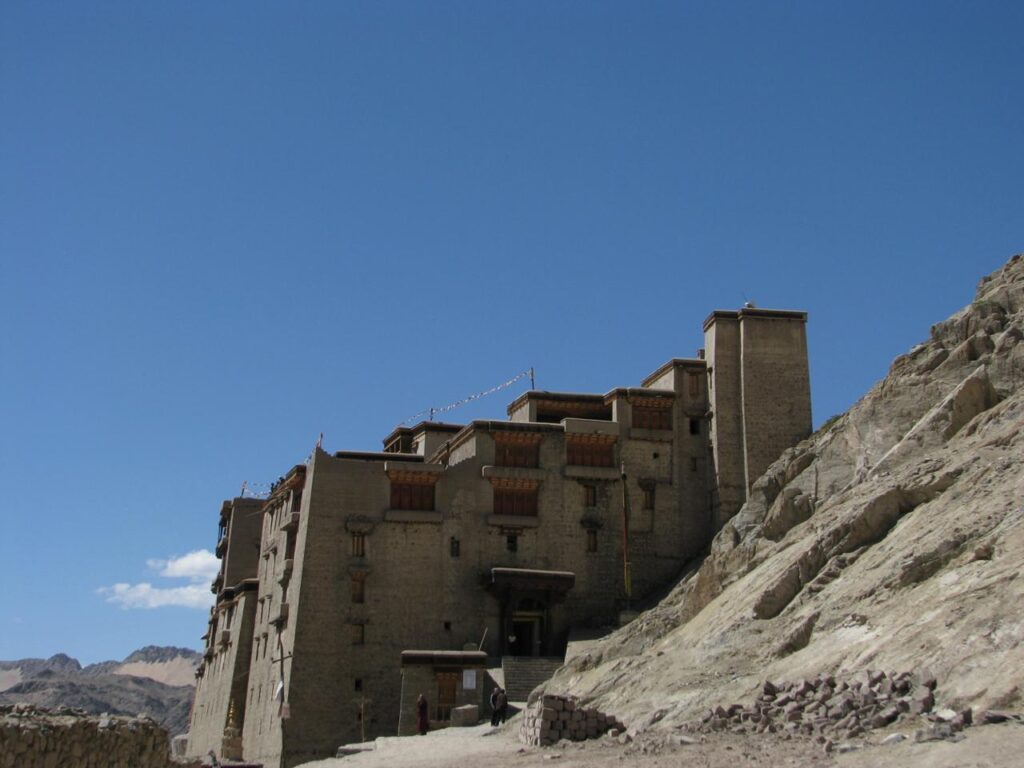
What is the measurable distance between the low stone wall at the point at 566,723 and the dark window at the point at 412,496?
20677 mm

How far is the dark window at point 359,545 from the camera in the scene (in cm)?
4194

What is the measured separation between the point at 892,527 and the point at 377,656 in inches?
804

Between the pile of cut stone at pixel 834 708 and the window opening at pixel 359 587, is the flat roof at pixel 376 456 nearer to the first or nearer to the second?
the window opening at pixel 359 587

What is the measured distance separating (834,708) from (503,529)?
2598cm

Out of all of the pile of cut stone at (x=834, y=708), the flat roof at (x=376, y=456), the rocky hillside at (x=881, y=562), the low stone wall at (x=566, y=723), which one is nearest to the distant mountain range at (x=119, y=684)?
the flat roof at (x=376, y=456)

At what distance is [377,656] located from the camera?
1602 inches

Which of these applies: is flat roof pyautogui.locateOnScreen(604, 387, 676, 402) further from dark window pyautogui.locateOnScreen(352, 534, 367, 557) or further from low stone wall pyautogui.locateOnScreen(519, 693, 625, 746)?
low stone wall pyautogui.locateOnScreen(519, 693, 625, 746)

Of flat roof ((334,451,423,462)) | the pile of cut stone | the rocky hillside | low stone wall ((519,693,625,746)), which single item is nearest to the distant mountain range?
flat roof ((334,451,423,462))

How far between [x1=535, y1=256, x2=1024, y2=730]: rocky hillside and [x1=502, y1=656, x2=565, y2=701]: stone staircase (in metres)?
2.52

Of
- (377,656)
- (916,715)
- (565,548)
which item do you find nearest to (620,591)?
(565,548)

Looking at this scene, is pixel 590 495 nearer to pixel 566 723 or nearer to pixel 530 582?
pixel 530 582

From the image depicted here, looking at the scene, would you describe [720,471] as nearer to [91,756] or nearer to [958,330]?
[958,330]

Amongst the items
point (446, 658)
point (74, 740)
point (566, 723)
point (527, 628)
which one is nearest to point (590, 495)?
point (527, 628)

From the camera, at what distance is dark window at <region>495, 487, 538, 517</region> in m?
43.7
